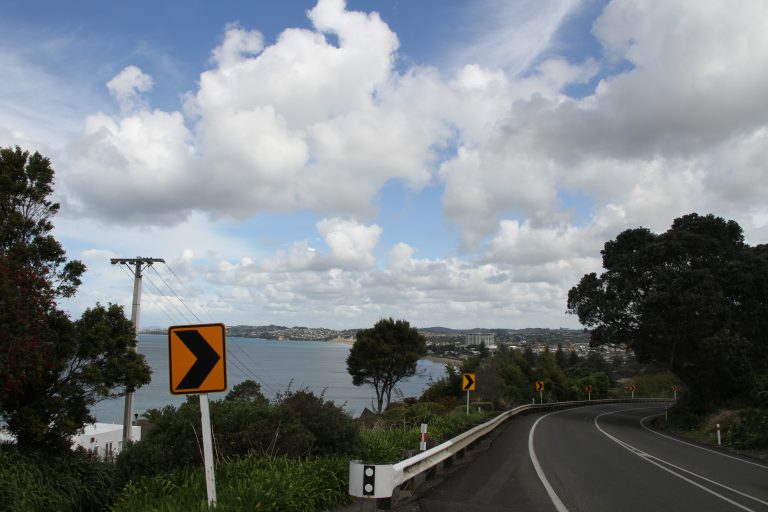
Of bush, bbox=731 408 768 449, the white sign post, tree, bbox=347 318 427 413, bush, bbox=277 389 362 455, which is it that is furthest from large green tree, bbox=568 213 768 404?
the white sign post

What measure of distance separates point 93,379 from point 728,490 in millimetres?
16225

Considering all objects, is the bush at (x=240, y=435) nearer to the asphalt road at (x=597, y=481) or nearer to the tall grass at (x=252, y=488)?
the tall grass at (x=252, y=488)

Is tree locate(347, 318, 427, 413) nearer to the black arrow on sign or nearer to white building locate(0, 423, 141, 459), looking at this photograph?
white building locate(0, 423, 141, 459)

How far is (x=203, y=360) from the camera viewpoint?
5.98m

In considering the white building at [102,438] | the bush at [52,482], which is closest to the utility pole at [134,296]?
the white building at [102,438]

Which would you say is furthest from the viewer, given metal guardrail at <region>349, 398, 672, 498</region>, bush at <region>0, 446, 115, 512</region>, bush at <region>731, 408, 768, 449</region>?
bush at <region>731, 408, 768, 449</region>

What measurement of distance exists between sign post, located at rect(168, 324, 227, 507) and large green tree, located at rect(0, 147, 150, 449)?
32.6 ft

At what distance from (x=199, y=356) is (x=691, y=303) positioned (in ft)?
96.0

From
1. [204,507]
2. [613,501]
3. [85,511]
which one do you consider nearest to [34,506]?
[85,511]

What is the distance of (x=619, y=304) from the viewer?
1320 inches

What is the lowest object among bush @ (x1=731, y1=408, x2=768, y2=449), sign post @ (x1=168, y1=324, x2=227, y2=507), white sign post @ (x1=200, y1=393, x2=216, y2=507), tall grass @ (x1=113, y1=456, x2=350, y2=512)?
bush @ (x1=731, y1=408, x2=768, y2=449)

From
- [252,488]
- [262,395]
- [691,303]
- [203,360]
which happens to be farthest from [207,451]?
[691,303]

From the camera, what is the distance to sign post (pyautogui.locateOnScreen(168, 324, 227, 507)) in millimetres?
5918

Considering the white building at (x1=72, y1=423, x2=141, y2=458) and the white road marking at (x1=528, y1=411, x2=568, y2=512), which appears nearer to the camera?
the white road marking at (x1=528, y1=411, x2=568, y2=512)
